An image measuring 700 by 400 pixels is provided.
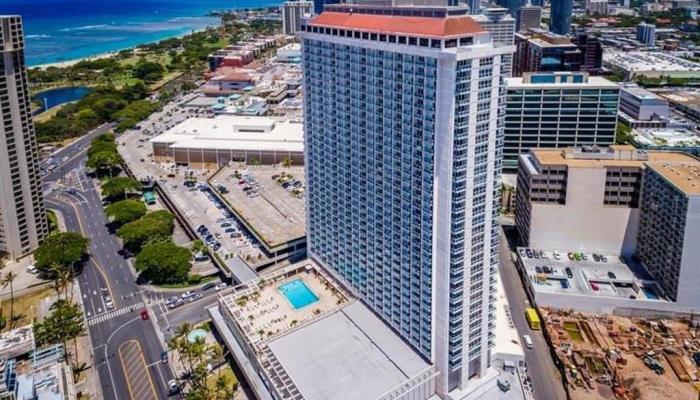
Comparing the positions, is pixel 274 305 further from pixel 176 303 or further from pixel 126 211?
pixel 126 211

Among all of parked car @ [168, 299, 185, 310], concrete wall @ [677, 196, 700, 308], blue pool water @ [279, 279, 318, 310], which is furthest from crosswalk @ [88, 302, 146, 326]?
concrete wall @ [677, 196, 700, 308]

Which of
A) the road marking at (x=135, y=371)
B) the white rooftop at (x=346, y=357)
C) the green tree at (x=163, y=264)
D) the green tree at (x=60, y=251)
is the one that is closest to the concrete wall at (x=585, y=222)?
the white rooftop at (x=346, y=357)

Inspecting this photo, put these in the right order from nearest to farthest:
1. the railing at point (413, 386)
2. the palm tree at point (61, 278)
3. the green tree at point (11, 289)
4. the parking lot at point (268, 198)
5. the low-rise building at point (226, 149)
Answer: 1. the railing at point (413, 386)
2. the palm tree at point (61, 278)
3. the green tree at point (11, 289)
4. the parking lot at point (268, 198)
5. the low-rise building at point (226, 149)

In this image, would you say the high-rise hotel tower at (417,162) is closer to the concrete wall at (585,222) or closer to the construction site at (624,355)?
the construction site at (624,355)

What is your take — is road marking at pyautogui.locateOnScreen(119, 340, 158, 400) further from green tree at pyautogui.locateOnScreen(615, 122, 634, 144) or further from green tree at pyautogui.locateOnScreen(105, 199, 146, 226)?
green tree at pyautogui.locateOnScreen(615, 122, 634, 144)

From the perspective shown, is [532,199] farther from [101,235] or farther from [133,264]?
[101,235]

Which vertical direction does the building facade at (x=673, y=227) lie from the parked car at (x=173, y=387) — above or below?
above

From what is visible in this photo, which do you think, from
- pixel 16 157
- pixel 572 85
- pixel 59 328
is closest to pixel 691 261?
pixel 572 85
